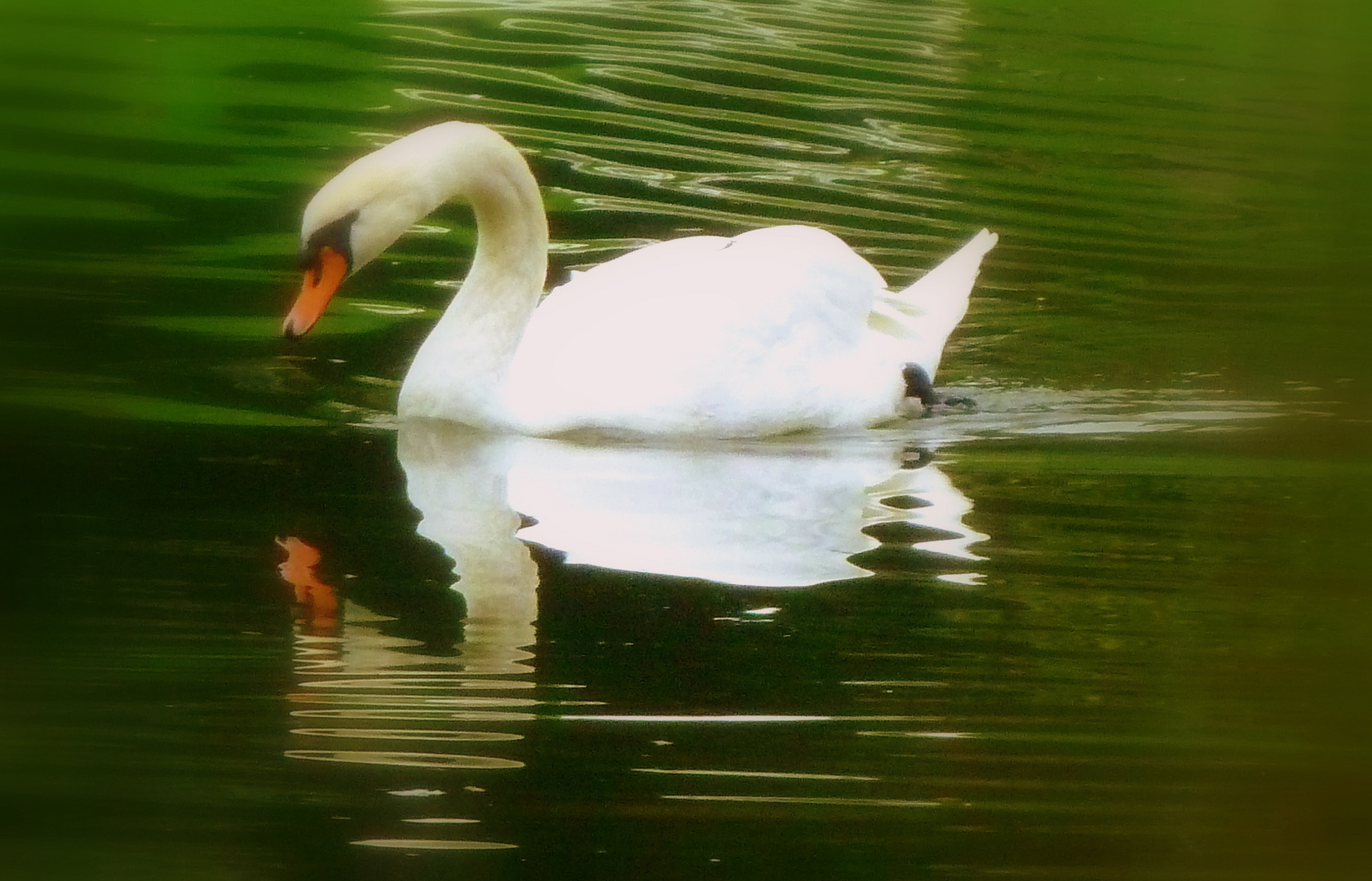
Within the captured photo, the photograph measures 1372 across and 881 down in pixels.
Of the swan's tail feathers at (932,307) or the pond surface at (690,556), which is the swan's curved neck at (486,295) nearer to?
the pond surface at (690,556)

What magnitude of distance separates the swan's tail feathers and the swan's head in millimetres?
1648

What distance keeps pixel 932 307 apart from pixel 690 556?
284 cm

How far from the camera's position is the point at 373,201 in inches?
269

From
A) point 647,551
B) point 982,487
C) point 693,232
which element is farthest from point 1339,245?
point 647,551

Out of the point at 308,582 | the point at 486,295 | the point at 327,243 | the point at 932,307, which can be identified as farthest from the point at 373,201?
the point at 932,307

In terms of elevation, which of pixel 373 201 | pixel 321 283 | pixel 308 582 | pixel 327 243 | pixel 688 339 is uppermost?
pixel 373 201

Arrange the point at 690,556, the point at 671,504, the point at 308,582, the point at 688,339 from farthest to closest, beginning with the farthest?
1. the point at 688,339
2. the point at 671,504
3. the point at 690,556
4. the point at 308,582

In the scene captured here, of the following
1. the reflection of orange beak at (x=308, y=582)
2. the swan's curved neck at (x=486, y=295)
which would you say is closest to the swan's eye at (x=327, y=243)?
the swan's curved neck at (x=486, y=295)

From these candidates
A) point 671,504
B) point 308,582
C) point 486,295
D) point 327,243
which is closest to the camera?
point 308,582

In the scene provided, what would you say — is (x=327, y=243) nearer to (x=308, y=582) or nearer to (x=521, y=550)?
(x=521, y=550)

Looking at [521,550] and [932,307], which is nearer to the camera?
[521,550]

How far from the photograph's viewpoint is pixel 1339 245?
34.5 feet

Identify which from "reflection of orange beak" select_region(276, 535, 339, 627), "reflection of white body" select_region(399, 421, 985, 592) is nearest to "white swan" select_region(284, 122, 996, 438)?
"reflection of white body" select_region(399, 421, 985, 592)

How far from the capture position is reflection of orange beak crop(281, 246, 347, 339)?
671 cm
